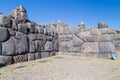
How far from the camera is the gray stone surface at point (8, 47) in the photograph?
16.2 feet

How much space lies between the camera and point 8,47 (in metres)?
5.06

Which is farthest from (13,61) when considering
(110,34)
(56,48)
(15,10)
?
(110,34)

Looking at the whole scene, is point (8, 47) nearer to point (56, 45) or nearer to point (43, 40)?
point (43, 40)

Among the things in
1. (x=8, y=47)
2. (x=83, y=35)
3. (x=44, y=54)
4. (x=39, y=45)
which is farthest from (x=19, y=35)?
(x=83, y=35)

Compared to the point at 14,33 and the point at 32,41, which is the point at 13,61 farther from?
the point at 32,41

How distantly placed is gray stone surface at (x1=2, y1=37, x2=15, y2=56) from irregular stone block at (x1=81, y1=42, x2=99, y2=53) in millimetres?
3751

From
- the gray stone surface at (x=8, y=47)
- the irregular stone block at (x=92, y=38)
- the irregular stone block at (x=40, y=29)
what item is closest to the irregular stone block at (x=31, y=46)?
the irregular stone block at (x=40, y=29)

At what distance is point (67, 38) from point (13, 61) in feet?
11.8

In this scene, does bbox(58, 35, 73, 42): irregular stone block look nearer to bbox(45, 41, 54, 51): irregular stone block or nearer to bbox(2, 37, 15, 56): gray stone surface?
bbox(45, 41, 54, 51): irregular stone block

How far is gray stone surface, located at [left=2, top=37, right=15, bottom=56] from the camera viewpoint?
16.2ft

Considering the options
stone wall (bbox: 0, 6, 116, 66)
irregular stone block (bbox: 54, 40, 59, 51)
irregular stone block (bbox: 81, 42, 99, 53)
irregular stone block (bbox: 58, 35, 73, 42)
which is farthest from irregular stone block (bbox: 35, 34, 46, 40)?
irregular stone block (bbox: 81, 42, 99, 53)

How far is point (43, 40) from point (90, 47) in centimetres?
214

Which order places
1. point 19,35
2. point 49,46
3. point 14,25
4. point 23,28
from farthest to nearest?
point 49,46 → point 23,28 → point 19,35 → point 14,25

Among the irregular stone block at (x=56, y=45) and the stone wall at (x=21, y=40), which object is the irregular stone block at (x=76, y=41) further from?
the stone wall at (x=21, y=40)
